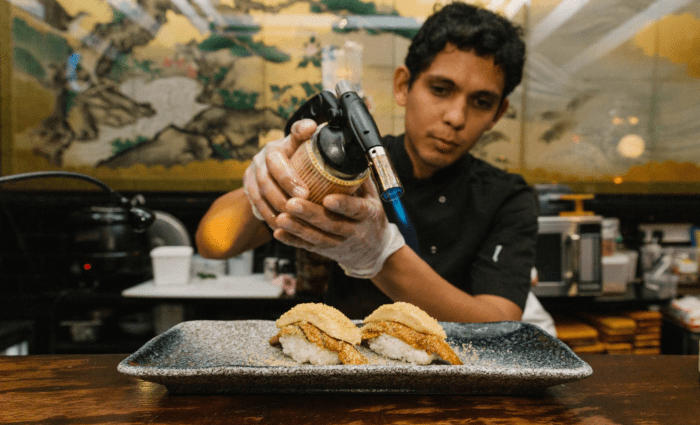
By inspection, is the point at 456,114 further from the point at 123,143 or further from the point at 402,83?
the point at 123,143

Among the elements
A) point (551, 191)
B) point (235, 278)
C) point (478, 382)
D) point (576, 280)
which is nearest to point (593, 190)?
point (551, 191)

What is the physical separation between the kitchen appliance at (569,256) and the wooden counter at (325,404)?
7.35 ft

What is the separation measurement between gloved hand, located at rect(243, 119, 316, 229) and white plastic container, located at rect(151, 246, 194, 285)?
2271 millimetres

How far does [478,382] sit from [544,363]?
10.0 inches

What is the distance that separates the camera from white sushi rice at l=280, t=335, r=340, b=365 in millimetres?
942

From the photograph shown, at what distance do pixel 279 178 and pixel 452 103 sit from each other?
0.91 m

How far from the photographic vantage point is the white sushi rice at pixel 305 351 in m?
0.94

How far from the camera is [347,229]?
100 cm

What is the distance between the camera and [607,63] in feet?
12.5

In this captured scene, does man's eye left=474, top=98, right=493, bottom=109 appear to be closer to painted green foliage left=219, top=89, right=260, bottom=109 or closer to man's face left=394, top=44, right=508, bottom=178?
man's face left=394, top=44, right=508, bottom=178

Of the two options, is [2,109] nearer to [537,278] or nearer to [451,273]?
[451,273]

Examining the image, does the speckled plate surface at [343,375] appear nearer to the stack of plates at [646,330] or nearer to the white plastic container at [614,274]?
the white plastic container at [614,274]

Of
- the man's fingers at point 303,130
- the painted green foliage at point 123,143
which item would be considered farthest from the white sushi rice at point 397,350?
the painted green foliage at point 123,143

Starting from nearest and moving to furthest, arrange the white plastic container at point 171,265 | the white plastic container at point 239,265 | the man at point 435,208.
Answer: the man at point 435,208 < the white plastic container at point 171,265 < the white plastic container at point 239,265
